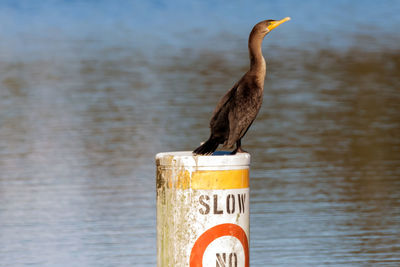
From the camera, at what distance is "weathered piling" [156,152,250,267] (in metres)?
4.55

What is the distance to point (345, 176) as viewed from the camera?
9.16m

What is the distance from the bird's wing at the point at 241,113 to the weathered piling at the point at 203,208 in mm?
500

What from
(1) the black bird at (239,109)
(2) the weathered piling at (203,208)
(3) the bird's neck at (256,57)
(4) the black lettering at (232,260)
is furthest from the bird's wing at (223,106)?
(4) the black lettering at (232,260)

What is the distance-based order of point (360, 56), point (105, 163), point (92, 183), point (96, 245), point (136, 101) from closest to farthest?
point (96, 245) → point (92, 183) → point (105, 163) → point (136, 101) → point (360, 56)

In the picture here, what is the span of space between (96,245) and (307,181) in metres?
2.55

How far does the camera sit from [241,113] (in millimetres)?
5148

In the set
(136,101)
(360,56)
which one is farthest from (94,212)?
(360,56)

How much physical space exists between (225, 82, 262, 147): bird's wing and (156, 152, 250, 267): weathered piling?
19.7 inches

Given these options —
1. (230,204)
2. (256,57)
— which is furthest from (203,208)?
(256,57)

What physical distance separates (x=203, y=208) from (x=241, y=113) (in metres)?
0.77

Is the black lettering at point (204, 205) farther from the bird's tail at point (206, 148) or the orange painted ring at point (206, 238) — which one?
the bird's tail at point (206, 148)

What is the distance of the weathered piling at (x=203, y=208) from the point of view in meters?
4.55

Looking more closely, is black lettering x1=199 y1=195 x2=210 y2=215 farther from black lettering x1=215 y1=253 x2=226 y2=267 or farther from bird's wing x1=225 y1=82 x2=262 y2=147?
bird's wing x1=225 y1=82 x2=262 y2=147

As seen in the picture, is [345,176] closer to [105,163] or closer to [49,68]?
[105,163]
